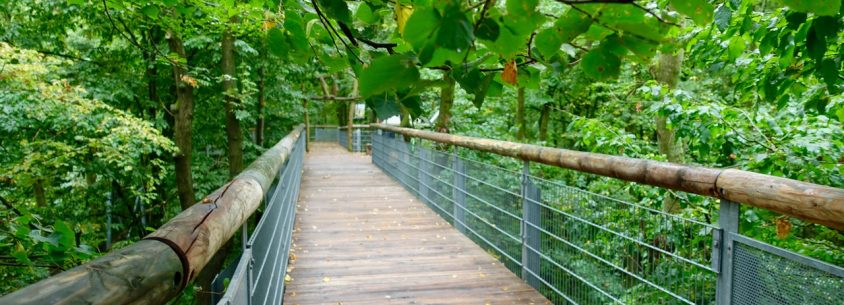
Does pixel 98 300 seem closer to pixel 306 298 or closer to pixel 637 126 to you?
pixel 306 298

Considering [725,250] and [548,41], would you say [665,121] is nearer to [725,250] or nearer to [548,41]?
[725,250]

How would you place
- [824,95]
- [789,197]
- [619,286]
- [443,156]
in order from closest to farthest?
[789,197] < [619,286] < [824,95] < [443,156]

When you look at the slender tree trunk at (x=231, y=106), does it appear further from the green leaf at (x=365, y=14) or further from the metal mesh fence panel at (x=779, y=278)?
the green leaf at (x=365, y=14)

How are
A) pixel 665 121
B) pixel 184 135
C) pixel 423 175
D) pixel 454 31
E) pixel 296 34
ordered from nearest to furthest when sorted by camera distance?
pixel 454 31
pixel 296 34
pixel 665 121
pixel 423 175
pixel 184 135

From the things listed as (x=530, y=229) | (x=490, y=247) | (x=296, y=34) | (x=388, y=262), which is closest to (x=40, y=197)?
(x=388, y=262)

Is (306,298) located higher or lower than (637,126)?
lower

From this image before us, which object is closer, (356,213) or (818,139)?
(818,139)

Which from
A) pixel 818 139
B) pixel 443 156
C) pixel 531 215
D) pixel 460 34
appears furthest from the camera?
pixel 443 156

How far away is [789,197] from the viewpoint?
1.71 meters

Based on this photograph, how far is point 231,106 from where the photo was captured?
11711 millimetres

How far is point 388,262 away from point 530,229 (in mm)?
1228

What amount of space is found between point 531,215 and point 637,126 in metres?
11.4

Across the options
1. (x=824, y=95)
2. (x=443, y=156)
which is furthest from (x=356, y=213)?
(x=824, y=95)

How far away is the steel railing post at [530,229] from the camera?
3871mm
